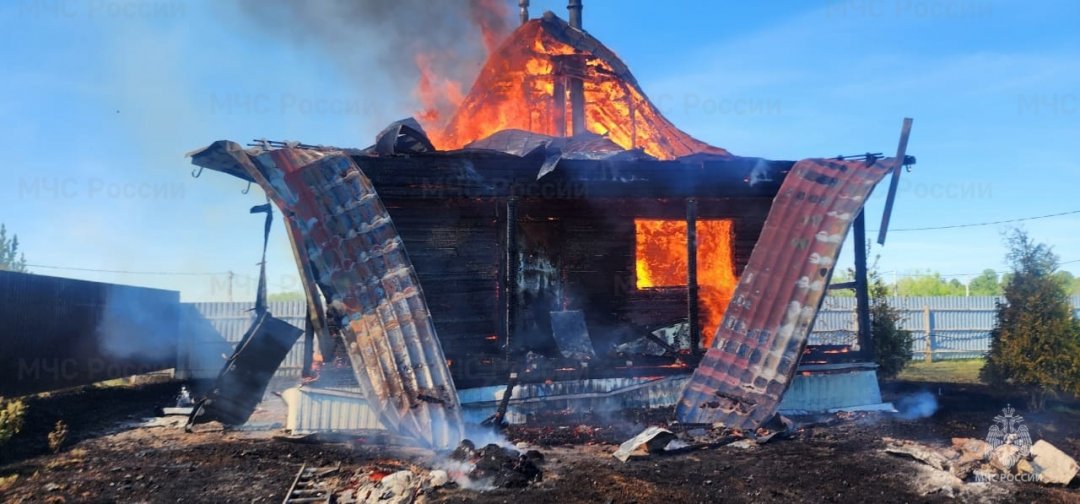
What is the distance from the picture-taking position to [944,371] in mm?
17812

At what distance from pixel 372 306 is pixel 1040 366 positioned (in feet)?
36.3

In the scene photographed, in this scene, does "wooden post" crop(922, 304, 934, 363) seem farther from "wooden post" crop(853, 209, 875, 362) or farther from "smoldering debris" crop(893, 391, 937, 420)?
"wooden post" crop(853, 209, 875, 362)

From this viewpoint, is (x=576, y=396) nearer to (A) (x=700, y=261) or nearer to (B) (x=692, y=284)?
(B) (x=692, y=284)

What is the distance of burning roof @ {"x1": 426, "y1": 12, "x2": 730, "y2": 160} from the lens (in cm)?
1547

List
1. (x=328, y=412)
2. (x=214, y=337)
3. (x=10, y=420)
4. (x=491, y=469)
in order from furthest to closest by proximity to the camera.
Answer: (x=214, y=337) < (x=328, y=412) < (x=10, y=420) < (x=491, y=469)

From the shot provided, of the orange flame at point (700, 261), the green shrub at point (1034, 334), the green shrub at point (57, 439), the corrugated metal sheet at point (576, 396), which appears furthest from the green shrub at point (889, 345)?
the green shrub at point (57, 439)

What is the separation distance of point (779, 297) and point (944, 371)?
11775 mm

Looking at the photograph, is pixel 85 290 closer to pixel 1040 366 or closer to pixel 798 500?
pixel 798 500

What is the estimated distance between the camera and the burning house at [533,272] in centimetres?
879

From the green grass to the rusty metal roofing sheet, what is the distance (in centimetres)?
813

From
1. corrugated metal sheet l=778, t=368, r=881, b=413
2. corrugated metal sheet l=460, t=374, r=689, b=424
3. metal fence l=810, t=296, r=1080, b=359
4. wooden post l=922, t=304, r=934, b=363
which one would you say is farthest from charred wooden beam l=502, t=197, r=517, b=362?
wooden post l=922, t=304, r=934, b=363

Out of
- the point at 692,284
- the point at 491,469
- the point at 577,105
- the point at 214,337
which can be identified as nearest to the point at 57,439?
the point at 491,469

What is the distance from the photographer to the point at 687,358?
10336 millimetres

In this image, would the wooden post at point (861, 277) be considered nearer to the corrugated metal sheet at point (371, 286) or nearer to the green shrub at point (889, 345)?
the green shrub at point (889, 345)
